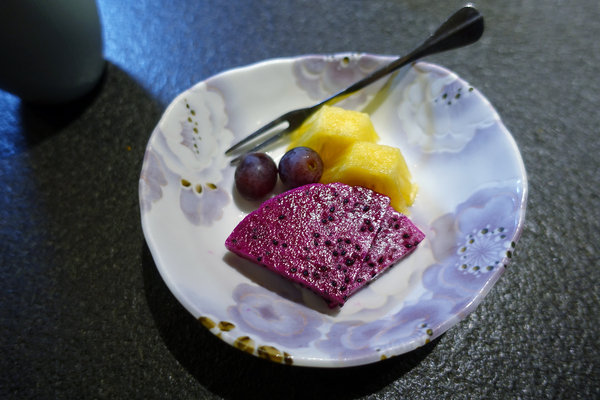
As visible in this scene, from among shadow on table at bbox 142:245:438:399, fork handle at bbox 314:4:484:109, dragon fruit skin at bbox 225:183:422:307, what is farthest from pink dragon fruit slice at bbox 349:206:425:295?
fork handle at bbox 314:4:484:109

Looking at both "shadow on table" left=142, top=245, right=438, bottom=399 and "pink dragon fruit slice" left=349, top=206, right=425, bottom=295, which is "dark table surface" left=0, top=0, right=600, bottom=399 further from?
"pink dragon fruit slice" left=349, top=206, right=425, bottom=295

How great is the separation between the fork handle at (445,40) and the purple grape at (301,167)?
22 cm

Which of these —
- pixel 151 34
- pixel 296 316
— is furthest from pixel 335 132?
pixel 151 34

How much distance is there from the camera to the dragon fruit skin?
95 centimetres

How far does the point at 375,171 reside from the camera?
105 centimetres

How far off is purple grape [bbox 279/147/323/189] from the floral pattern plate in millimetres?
148

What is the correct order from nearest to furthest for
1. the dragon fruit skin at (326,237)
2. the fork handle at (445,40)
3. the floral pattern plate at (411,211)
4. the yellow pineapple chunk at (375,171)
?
the floral pattern plate at (411,211) → the dragon fruit skin at (326,237) → the yellow pineapple chunk at (375,171) → the fork handle at (445,40)

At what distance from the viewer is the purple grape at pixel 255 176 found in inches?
43.4

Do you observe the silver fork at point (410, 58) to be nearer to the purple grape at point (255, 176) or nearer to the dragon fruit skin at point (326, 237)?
the purple grape at point (255, 176)

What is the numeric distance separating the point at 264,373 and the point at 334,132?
624 mm

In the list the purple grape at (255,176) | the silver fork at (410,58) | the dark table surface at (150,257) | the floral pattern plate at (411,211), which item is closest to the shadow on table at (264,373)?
the dark table surface at (150,257)

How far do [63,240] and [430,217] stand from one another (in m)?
1.01

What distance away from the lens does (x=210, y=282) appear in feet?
3.07

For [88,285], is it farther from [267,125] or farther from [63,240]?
[267,125]
